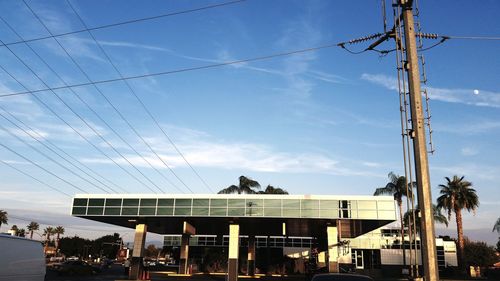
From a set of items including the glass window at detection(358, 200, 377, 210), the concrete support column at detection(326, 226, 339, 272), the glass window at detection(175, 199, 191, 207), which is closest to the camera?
the concrete support column at detection(326, 226, 339, 272)

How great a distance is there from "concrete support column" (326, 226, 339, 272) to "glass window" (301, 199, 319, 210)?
4797 mm

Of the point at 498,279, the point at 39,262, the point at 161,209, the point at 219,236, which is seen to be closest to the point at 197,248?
the point at 219,236

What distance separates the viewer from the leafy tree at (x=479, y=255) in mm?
59625

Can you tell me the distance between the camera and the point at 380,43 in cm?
1277

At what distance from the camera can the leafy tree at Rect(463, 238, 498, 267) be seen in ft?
196

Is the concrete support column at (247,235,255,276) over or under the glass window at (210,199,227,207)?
under

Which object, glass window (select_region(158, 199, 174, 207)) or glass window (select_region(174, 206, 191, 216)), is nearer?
glass window (select_region(174, 206, 191, 216))

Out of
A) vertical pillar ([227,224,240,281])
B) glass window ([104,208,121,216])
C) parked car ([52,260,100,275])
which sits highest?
glass window ([104,208,121,216])

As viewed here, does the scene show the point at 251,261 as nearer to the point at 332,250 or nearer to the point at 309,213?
the point at 332,250

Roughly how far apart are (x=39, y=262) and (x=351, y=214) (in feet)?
107

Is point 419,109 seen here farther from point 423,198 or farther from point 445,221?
point 445,221

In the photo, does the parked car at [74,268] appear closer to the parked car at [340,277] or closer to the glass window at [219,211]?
the glass window at [219,211]

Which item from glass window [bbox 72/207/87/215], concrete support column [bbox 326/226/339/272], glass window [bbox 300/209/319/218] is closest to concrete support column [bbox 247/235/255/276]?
concrete support column [bbox 326/226/339/272]

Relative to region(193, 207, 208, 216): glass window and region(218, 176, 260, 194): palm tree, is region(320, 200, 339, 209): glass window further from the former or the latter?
region(218, 176, 260, 194): palm tree
